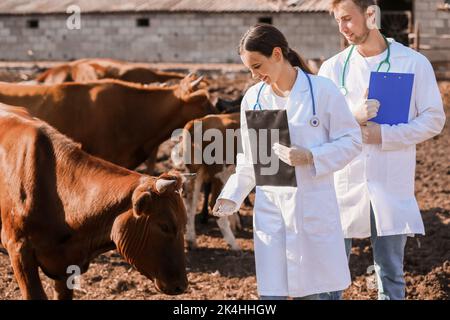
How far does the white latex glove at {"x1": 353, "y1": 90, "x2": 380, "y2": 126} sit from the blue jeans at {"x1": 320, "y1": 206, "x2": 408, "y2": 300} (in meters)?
0.56

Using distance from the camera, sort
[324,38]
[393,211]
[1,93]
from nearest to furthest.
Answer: [393,211] < [1,93] < [324,38]

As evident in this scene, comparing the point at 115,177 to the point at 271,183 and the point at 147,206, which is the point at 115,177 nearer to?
the point at 147,206

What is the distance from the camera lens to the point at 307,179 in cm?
417

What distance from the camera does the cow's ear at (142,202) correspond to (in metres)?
4.83

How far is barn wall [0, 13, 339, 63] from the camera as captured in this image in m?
26.3

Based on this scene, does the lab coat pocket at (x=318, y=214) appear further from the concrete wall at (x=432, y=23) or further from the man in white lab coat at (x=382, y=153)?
the concrete wall at (x=432, y=23)

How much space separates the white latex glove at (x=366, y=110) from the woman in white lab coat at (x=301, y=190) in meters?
0.37

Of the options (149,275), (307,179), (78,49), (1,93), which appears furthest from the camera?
(78,49)

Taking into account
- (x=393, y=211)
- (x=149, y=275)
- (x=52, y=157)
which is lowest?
(x=149, y=275)

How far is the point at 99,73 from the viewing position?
45.8 feet

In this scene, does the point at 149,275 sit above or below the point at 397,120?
below

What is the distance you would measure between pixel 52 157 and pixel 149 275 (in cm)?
108

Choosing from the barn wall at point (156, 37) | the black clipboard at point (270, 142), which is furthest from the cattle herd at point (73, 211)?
the barn wall at point (156, 37)

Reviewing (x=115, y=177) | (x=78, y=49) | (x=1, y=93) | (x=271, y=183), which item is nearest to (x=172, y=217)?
(x=115, y=177)
